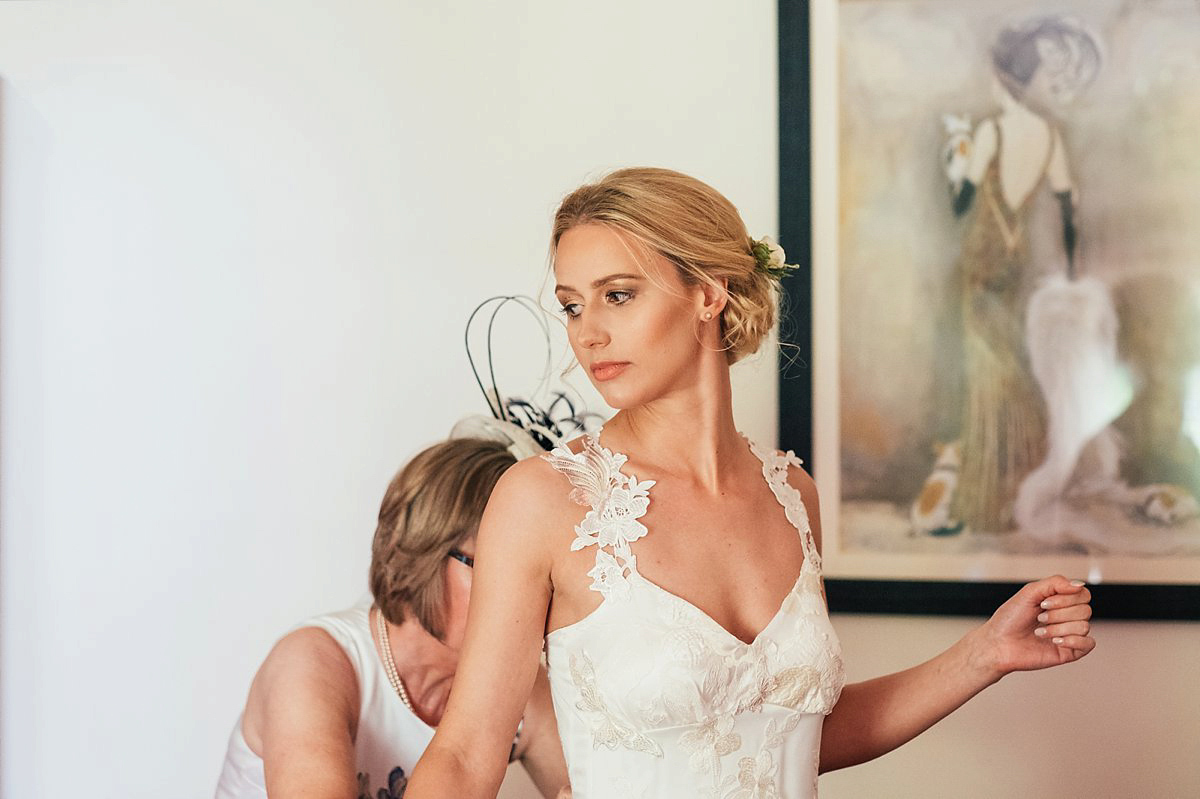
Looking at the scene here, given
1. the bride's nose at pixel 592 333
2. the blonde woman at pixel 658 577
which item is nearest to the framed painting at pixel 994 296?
the blonde woman at pixel 658 577

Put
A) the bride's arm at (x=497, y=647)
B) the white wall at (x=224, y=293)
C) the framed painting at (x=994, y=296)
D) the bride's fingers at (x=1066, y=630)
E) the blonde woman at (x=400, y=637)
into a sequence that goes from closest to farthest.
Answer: the bride's arm at (x=497, y=647), the bride's fingers at (x=1066, y=630), the blonde woman at (x=400, y=637), the framed painting at (x=994, y=296), the white wall at (x=224, y=293)

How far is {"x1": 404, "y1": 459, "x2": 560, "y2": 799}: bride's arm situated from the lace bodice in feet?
0.18

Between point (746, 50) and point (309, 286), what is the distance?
103 centimetres

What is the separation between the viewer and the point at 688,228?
5.25ft

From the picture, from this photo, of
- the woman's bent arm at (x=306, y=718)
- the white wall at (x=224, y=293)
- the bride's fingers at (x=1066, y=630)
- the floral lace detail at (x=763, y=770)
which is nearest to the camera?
the floral lace detail at (x=763, y=770)

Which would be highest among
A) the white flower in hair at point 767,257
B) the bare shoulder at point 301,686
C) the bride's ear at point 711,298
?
the white flower in hair at point 767,257

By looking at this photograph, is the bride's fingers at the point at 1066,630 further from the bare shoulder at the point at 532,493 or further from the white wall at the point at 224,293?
the white wall at the point at 224,293

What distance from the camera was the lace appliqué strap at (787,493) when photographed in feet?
5.71

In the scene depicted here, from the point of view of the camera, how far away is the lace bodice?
1.50m

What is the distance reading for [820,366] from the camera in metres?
2.36

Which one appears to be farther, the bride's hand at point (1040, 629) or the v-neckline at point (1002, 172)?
the v-neckline at point (1002, 172)

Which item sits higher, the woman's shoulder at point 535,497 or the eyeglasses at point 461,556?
the woman's shoulder at point 535,497

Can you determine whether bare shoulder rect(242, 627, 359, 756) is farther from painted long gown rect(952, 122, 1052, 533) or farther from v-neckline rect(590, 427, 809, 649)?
painted long gown rect(952, 122, 1052, 533)

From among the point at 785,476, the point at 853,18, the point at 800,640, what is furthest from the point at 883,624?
the point at 853,18
